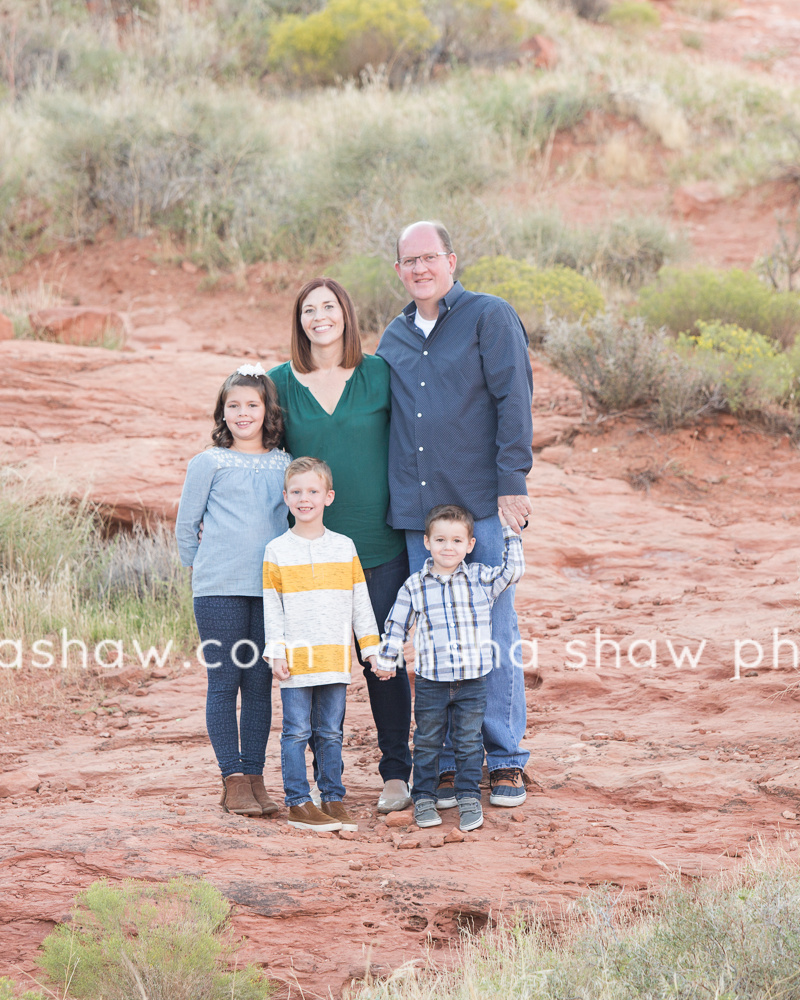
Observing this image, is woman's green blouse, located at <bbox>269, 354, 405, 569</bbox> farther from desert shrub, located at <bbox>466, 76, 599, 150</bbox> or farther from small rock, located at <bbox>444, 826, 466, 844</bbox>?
desert shrub, located at <bbox>466, 76, 599, 150</bbox>

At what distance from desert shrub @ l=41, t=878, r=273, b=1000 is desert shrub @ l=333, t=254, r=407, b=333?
938 cm

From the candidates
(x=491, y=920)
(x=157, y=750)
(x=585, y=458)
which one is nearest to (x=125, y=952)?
(x=491, y=920)

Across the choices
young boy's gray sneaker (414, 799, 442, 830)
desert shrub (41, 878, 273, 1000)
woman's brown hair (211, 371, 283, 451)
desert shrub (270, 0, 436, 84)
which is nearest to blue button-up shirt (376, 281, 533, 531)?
woman's brown hair (211, 371, 283, 451)

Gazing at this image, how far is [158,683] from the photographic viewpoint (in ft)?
20.2

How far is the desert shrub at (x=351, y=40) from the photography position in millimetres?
20906

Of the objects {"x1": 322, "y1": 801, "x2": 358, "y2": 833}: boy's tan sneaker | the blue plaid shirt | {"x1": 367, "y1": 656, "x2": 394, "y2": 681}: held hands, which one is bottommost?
{"x1": 322, "y1": 801, "x2": 358, "y2": 833}: boy's tan sneaker

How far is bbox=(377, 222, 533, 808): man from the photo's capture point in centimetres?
396

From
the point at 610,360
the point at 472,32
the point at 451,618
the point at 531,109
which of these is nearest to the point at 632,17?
the point at 472,32

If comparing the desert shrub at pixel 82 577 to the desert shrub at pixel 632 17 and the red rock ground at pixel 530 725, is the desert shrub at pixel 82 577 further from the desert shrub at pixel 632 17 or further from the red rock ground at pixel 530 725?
the desert shrub at pixel 632 17

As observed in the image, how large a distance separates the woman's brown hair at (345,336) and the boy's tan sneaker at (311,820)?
1.69 m

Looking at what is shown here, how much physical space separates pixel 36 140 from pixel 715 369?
38.5 feet

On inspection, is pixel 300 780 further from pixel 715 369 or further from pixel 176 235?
pixel 176 235

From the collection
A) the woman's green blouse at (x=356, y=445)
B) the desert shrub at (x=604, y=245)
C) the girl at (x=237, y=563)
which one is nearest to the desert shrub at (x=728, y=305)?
the desert shrub at (x=604, y=245)

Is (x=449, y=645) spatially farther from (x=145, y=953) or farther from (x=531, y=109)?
(x=531, y=109)
